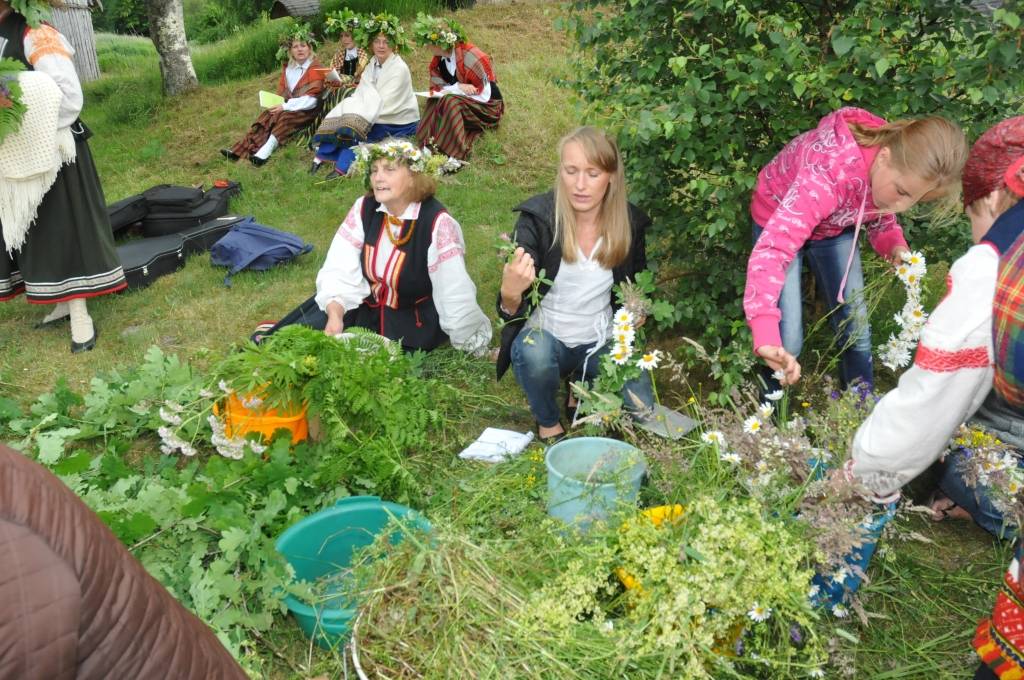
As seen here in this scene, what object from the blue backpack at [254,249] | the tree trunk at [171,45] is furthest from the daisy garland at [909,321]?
the tree trunk at [171,45]

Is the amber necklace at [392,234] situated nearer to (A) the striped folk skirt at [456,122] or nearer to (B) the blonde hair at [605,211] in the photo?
(B) the blonde hair at [605,211]

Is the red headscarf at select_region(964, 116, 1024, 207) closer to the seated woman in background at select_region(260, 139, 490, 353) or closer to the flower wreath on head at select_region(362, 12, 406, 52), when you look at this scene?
the seated woman in background at select_region(260, 139, 490, 353)

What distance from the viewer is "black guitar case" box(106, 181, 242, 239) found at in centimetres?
622

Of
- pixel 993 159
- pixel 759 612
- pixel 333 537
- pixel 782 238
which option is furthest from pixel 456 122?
pixel 759 612

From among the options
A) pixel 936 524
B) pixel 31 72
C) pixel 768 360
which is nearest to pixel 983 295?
pixel 768 360

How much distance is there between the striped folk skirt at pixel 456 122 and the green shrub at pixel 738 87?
12.0ft

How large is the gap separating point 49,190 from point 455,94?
13.7ft

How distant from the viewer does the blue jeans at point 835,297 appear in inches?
123

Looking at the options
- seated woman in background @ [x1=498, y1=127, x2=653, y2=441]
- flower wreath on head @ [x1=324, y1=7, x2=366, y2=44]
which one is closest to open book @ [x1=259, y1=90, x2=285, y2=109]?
flower wreath on head @ [x1=324, y1=7, x2=366, y2=44]

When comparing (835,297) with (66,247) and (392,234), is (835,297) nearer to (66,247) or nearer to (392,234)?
(392,234)

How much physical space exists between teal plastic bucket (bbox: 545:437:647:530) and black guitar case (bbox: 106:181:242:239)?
482cm

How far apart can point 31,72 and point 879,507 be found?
421 cm

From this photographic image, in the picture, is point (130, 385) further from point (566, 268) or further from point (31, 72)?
point (566, 268)

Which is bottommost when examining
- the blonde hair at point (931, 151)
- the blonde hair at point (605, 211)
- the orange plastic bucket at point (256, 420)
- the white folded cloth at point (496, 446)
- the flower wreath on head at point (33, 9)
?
the white folded cloth at point (496, 446)
